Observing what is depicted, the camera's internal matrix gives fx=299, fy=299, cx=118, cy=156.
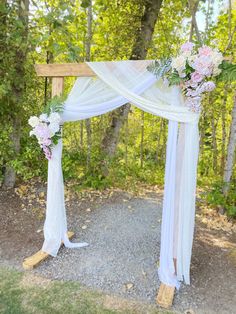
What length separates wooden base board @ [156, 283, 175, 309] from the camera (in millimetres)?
2475

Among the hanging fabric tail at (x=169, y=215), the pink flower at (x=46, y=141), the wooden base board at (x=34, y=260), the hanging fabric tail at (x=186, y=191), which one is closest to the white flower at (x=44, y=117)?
the pink flower at (x=46, y=141)

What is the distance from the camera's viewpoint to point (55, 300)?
251 centimetres

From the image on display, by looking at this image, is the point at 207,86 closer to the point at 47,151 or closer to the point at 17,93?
the point at 47,151

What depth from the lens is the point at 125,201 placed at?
185 inches

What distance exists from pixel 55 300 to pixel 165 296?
0.93 meters

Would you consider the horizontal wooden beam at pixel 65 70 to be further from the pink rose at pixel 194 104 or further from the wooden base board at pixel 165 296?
the wooden base board at pixel 165 296

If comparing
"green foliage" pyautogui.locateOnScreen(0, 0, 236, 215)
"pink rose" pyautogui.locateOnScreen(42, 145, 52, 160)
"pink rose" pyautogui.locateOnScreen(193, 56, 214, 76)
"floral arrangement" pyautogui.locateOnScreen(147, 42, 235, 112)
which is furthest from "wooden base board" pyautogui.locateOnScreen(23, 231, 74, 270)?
"pink rose" pyautogui.locateOnScreen(193, 56, 214, 76)

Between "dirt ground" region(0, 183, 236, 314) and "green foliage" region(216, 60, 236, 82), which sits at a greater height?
"green foliage" region(216, 60, 236, 82)

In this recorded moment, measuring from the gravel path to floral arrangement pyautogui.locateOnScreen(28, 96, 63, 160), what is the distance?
3.79ft

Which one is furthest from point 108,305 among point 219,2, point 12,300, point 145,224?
point 219,2

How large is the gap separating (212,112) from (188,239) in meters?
2.99

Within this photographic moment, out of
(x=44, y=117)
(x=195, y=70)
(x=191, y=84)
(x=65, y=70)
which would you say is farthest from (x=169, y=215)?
(x=65, y=70)

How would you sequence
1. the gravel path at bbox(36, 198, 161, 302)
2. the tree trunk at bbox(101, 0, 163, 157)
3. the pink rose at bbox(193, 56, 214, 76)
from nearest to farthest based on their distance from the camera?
the pink rose at bbox(193, 56, 214, 76)
the gravel path at bbox(36, 198, 161, 302)
the tree trunk at bbox(101, 0, 163, 157)

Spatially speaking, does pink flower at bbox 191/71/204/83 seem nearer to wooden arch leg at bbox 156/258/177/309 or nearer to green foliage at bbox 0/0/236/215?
green foliage at bbox 0/0/236/215
